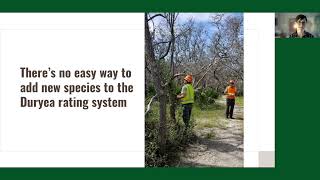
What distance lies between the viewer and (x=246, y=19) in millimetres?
9445

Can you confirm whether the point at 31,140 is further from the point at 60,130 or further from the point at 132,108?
the point at 132,108

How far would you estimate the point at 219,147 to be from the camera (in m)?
10.1

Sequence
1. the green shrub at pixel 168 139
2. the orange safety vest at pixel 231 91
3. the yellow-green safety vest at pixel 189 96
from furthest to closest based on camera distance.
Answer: the yellow-green safety vest at pixel 189 96 < the green shrub at pixel 168 139 < the orange safety vest at pixel 231 91

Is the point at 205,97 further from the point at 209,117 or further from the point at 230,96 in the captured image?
the point at 230,96

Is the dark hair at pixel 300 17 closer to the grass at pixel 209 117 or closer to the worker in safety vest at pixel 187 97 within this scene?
the grass at pixel 209 117

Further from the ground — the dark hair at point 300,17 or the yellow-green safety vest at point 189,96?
the dark hair at point 300,17

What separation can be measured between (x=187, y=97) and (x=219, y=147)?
3.19 feet

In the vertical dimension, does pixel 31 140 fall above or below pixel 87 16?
below

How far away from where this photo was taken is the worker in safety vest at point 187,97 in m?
10.0

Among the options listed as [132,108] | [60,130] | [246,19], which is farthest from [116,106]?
[246,19]

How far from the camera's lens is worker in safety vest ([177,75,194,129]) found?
10.0m

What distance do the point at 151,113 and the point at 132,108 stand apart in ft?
1.52

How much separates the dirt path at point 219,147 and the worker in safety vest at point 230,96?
10 centimetres

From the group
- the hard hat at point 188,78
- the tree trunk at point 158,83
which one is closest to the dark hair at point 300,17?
the hard hat at point 188,78
